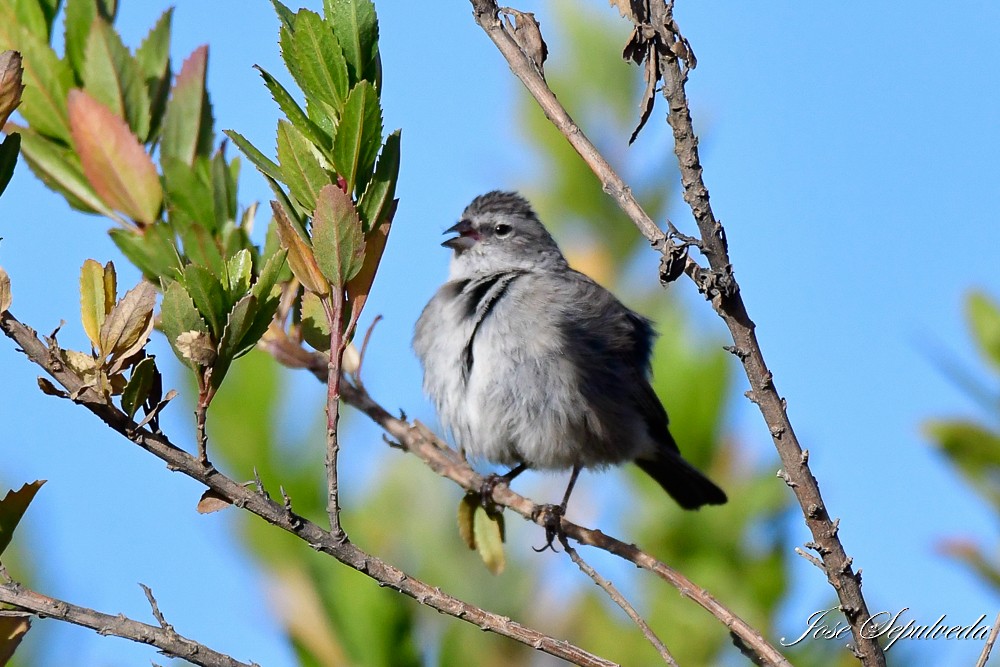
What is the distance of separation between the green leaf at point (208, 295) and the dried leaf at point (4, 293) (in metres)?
0.33

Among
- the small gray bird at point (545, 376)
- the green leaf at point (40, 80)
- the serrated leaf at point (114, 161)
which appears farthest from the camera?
the small gray bird at point (545, 376)

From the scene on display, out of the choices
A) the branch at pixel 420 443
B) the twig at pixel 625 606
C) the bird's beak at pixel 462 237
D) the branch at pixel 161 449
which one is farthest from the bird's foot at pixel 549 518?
the bird's beak at pixel 462 237

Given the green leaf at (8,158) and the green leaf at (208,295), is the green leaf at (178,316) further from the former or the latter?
the green leaf at (8,158)

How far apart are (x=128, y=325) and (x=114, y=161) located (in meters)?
0.84

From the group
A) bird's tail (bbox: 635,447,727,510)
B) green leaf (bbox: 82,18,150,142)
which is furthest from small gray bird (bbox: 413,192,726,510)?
green leaf (bbox: 82,18,150,142)

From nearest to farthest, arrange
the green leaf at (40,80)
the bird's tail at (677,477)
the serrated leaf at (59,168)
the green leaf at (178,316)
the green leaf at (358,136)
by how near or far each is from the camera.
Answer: the green leaf at (178,316), the green leaf at (358,136), the green leaf at (40,80), the serrated leaf at (59,168), the bird's tail at (677,477)

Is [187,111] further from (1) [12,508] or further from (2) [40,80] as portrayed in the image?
(1) [12,508]

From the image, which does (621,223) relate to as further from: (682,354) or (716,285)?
(716,285)

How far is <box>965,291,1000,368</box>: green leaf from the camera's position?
121 inches

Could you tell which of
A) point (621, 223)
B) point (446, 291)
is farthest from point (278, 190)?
point (446, 291)

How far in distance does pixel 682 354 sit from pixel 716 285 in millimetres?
1679

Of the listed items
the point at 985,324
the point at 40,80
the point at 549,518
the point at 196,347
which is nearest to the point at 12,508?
the point at 196,347

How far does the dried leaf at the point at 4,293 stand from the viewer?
195 cm

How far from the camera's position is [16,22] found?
2688mm
